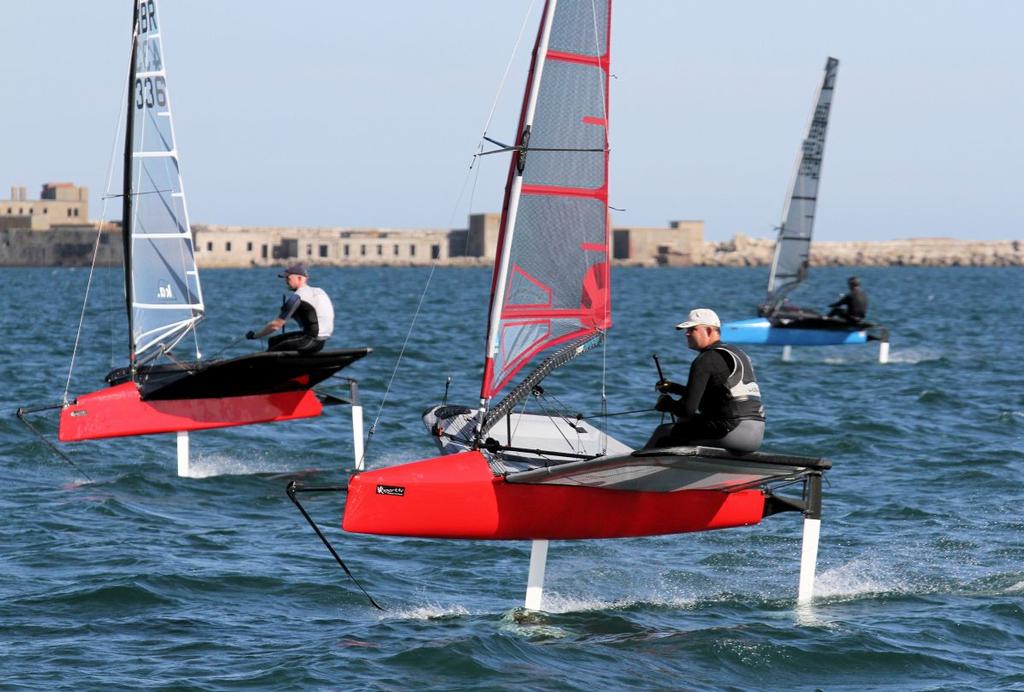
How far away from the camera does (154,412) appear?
13.6 metres

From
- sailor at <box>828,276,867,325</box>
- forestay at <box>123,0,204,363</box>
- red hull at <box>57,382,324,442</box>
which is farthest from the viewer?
sailor at <box>828,276,867,325</box>

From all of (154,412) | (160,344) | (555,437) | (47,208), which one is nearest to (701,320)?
(555,437)

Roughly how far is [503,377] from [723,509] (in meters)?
1.66

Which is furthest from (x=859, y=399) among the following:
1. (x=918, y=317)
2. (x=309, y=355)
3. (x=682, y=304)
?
(x=682, y=304)

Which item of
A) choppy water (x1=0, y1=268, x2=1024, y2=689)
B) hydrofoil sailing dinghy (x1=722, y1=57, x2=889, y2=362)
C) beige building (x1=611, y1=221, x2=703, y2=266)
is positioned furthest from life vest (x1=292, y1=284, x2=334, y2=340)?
beige building (x1=611, y1=221, x2=703, y2=266)

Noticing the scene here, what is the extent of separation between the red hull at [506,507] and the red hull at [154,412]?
18.6 feet

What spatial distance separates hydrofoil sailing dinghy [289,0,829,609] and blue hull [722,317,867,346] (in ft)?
54.4

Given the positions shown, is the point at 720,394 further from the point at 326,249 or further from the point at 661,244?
the point at 326,249

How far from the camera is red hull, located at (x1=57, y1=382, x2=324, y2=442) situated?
13.4 meters

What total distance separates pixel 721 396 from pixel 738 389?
11cm

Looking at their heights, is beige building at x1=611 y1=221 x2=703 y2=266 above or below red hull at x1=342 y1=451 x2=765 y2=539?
above

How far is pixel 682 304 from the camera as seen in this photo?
2058 inches

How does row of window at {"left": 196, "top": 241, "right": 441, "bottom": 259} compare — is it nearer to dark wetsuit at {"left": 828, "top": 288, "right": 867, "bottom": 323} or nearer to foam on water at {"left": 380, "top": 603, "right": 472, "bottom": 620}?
dark wetsuit at {"left": 828, "top": 288, "right": 867, "bottom": 323}

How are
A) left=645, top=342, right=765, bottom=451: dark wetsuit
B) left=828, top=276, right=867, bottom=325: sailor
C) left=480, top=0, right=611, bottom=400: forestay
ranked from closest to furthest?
1. left=645, top=342, right=765, bottom=451: dark wetsuit
2. left=480, top=0, right=611, bottom=400: forestay
3. left=828, top=276, right=867, bottom=325: sailor
